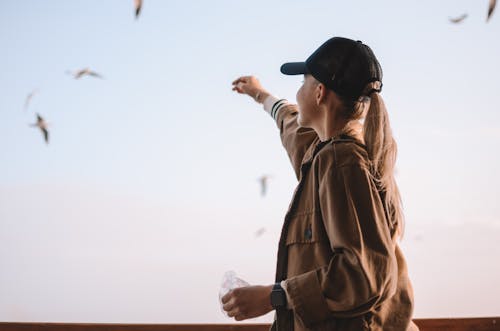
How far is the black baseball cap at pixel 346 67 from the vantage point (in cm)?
102

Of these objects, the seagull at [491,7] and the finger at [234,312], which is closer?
the finger at [234,312]

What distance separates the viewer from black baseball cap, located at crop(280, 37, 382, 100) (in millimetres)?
1020

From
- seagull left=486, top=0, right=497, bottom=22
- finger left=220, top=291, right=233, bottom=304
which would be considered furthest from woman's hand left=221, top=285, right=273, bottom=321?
seagull left=486, top=0, right=497, bottom=22

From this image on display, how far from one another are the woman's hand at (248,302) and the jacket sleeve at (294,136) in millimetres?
431

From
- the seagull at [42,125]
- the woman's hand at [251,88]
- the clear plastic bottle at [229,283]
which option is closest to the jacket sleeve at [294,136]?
the woman's hand at [251,88]

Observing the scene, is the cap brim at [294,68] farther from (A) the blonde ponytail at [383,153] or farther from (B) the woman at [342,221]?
(A) the blonde ponytail at [383,153]

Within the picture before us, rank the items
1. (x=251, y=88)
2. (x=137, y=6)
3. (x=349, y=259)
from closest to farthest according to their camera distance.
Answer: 1. (x=349, y=259)
2. (x=251, y=88)
3. (x=137, y=6)

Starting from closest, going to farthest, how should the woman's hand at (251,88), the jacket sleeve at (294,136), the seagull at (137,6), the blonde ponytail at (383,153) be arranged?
the blonde ponytail at (383,153) → the jacket sleeve at (294,136) → the woman's hand at (251,88) → the seagull at (137,6)

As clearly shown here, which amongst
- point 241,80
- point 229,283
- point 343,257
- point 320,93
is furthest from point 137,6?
point 343,257

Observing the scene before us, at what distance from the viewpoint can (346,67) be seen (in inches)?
40.3

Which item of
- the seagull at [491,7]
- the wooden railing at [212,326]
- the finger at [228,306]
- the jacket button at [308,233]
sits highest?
the seagull at [491,7]

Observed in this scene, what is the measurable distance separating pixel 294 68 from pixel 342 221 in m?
0.43

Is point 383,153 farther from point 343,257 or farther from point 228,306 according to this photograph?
point 228,306

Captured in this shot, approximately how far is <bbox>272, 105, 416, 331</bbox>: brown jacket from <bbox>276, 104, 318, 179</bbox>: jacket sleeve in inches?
12.1
